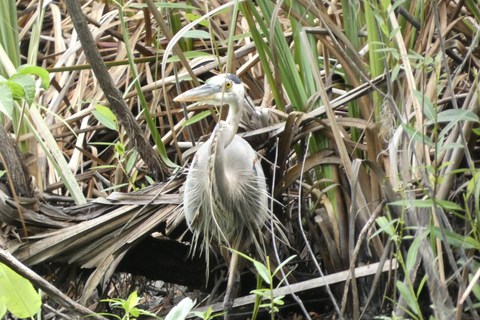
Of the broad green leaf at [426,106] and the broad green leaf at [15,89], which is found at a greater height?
the broad green leaf at [15,89]

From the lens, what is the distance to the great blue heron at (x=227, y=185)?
6.80 feet

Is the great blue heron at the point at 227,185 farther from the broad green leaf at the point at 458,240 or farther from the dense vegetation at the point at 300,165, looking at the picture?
the broad green leaf at the point at 458,240

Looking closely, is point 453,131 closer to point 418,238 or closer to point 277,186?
point 418,238

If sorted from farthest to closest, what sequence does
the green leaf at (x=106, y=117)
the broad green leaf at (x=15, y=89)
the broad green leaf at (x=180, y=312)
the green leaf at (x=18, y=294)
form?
the green leaf at (x=106, y=117), the broad green leaf at (x=15, y=89), the broad green leaf at (x=180, y=312), the green leaf at (x=18, y=294)

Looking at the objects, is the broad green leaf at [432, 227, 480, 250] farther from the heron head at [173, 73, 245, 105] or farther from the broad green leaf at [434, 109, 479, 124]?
the heron head at [173, 73, 245, 105]

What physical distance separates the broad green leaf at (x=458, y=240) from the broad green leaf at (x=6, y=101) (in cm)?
102

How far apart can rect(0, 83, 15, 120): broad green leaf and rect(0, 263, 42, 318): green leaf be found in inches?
19.0

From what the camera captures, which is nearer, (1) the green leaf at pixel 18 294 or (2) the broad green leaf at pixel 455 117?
(1) the green leaf at pixel 18 294

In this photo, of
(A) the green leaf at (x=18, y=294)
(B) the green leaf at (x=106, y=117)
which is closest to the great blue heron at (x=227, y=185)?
(B) the green leaf at (x=106, y=117)

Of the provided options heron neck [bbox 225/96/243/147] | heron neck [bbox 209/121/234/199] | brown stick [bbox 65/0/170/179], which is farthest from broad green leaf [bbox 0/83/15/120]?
heron neck [bbox 225/96/243/147]

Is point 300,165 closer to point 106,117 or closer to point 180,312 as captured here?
point 106,117

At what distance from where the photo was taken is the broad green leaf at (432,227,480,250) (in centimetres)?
138

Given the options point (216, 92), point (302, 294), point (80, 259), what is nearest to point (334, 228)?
point (302, 294)

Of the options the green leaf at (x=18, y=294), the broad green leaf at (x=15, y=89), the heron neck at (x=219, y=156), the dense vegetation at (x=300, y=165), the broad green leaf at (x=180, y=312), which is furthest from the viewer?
the heron neck at (x=219, y=156)
